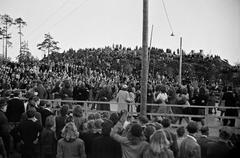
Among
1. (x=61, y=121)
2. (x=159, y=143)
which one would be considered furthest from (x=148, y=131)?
(x=61, y=121)

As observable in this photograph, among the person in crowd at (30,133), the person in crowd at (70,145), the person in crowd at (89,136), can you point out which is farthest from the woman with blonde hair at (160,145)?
the person in crowd at (30,133)

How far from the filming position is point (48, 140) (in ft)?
24.9

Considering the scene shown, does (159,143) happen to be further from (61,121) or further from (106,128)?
(61,121)

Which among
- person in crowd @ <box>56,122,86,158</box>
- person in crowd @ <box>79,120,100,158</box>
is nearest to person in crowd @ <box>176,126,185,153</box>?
person in crowd @ <box>79,120,100,158</box>

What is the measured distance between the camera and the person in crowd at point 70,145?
6434 millimetres

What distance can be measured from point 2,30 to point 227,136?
194 feet

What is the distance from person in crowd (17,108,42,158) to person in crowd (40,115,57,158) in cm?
28

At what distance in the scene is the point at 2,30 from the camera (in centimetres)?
6050

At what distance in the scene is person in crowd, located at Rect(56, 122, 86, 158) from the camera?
6434 millimetres

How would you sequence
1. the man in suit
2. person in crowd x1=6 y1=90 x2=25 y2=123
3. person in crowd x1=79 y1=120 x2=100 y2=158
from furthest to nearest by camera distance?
person in crowd x1=6 y1=90 x2=25 y2=123
person in crowd x1=79 y1=120 x2=100 y2=158
the man in suit

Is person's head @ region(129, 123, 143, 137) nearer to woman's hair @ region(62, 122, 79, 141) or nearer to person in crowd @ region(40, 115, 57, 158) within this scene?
woman's hair @ region(62, 122, 79, 141)

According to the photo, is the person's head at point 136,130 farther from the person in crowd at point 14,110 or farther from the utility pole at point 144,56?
the utility pole at point 144,56

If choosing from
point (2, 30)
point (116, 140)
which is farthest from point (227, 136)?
point (2, 30)

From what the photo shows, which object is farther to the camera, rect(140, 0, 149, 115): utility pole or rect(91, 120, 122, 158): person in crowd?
rect(140, 0, 149, 115): utility pole
